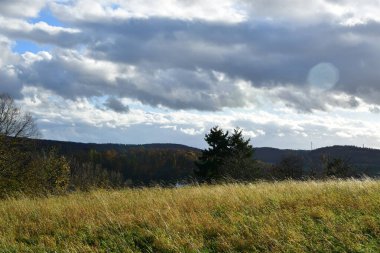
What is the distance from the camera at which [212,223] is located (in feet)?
28.1

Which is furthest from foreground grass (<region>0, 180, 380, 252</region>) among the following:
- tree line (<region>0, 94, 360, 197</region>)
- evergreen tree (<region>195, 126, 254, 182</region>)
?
evergreen tree (<region>195, 126, 254, 182</region>)

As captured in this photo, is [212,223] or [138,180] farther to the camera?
[138,180]

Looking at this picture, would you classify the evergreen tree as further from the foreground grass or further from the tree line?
the foreground grass

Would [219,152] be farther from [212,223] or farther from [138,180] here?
[212,223]

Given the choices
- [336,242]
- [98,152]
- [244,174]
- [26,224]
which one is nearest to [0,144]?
[244,174]

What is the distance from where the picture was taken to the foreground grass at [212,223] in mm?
7434

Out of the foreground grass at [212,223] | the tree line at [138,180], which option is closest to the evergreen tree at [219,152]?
the tree line at [138,180]

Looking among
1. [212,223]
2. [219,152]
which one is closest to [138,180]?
[219,152]

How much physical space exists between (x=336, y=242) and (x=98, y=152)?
16125 cm

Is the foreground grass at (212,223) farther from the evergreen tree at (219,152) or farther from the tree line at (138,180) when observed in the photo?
the evergreen tree at (219,152)

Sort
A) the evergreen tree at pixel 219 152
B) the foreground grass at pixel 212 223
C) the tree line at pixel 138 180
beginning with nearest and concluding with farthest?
the foreground grass at pixel 212 223 → the tree line at pixel 138 180 → the evergreen tree at pixel 219 152

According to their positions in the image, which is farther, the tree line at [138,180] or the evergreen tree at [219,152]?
the evergreen tree at [219,152]

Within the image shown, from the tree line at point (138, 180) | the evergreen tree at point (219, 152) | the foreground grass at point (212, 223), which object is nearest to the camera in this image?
the foreground grass at point (212, 223)

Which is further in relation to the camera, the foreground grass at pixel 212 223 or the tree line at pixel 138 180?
the tree line at pixel 138 180
